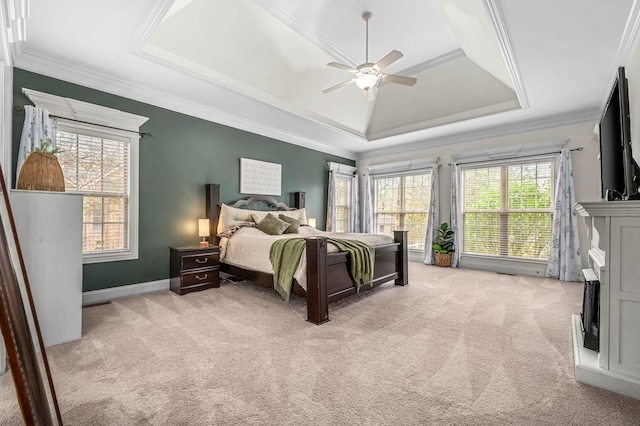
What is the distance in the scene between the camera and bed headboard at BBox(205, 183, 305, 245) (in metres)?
4.64

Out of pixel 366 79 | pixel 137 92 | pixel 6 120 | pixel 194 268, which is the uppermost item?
pixel 137 92

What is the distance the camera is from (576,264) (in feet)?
15.2

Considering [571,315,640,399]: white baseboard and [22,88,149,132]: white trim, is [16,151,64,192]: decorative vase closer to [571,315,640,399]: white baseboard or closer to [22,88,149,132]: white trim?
[22,88,149,132]: white trim

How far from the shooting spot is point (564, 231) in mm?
4754

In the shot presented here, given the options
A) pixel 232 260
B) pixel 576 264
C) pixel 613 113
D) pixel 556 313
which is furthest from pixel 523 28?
pixel 232 260

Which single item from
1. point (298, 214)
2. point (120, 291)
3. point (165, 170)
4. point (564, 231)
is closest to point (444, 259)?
point (564, 231)

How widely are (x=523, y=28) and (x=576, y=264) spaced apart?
150 inches

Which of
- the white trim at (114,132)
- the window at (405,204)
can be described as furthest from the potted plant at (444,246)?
the white trim at (114,132)

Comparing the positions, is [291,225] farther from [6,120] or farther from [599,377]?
[599,377]

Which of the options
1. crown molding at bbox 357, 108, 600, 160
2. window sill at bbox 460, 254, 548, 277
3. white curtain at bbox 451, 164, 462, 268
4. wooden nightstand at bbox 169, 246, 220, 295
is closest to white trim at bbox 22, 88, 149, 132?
wooden nightstand at bbox 169, 246, 220, 295

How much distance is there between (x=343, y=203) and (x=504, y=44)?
4793mm

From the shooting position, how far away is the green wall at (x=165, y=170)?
3.56 metres

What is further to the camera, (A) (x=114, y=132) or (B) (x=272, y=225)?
(B) (x=272, y=225)

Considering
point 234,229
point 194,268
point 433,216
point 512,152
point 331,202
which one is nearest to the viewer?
point 194,268
